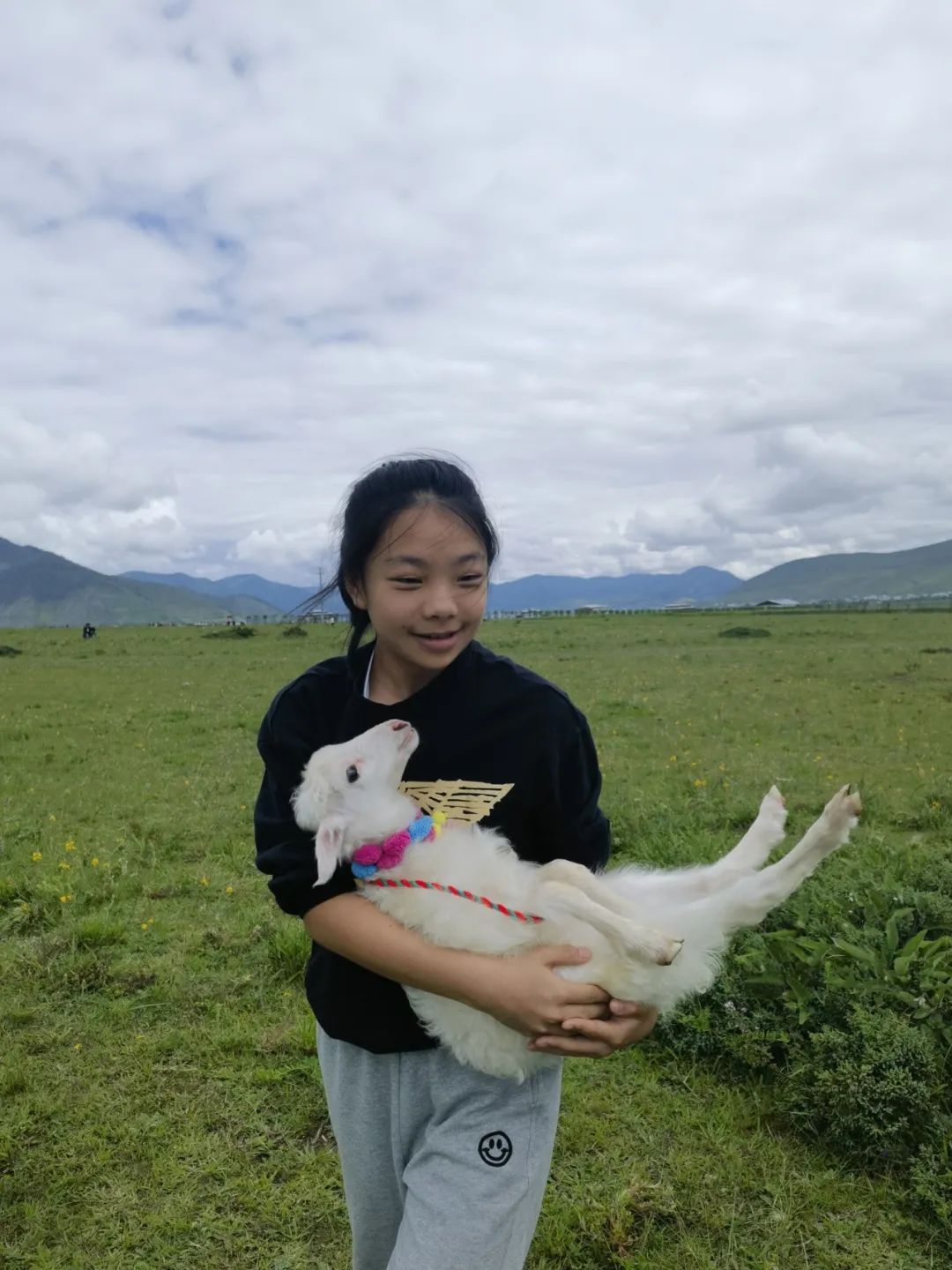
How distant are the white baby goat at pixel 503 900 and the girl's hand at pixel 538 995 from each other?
0.16ft

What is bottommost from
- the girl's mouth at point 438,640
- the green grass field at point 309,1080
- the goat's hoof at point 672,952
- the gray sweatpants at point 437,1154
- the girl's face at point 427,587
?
the green grass field at point 309,1080

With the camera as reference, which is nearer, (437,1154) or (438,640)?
(437,1154)

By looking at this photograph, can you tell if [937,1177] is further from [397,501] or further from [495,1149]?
[397,501]

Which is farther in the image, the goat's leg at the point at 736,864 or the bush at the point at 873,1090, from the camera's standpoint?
the bush at the point at 873,1090

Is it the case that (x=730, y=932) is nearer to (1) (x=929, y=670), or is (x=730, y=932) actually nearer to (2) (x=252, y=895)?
(2) (x=252, y=895)

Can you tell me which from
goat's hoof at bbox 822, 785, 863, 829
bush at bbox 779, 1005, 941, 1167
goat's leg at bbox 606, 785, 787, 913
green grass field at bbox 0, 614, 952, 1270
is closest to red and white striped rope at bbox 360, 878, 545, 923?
goat's leg at bbox 606, 785, 787, 913

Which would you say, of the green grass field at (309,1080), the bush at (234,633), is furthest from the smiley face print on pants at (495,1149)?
the bush at (234,633)

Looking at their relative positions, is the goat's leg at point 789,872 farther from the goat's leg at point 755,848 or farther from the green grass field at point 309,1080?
the green grass field at point 309,1080

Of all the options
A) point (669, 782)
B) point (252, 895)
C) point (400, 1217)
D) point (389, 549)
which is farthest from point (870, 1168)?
point (669, 782)

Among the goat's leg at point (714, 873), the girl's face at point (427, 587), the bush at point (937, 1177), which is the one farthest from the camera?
the bush at point (937, 1177)

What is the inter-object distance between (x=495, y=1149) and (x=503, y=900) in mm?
596

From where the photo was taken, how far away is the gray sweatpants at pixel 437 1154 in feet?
6.79

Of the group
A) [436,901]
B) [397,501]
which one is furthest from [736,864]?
[397,501]

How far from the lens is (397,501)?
2484 mm
